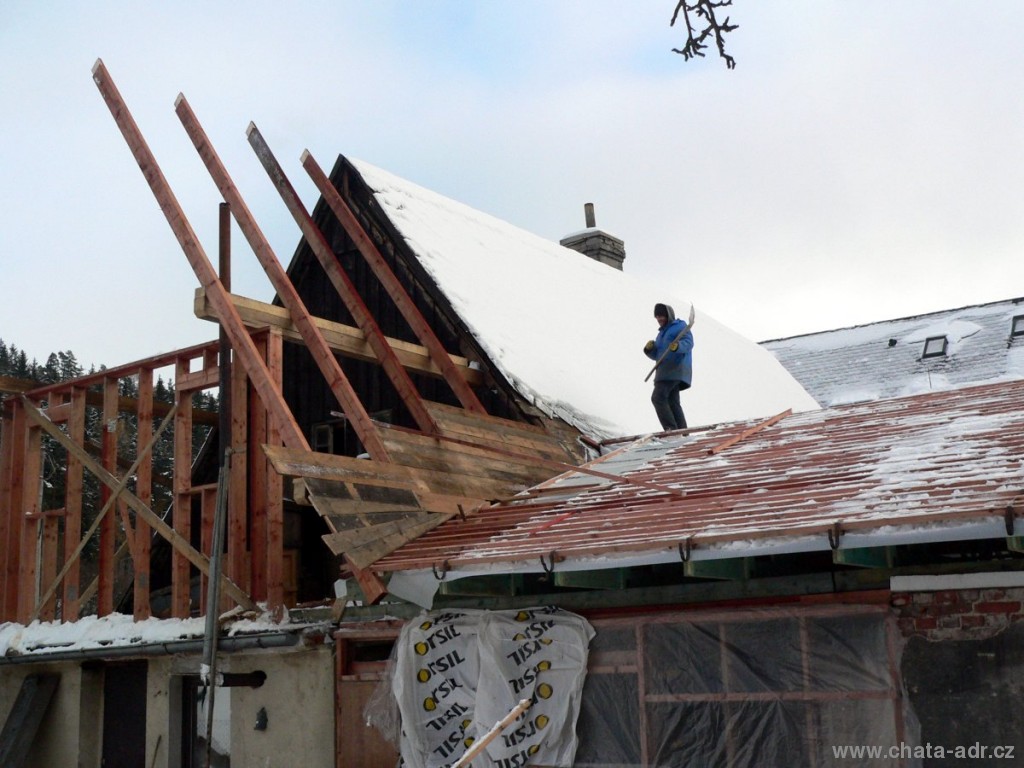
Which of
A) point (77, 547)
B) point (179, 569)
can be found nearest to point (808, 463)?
point (179, 569)

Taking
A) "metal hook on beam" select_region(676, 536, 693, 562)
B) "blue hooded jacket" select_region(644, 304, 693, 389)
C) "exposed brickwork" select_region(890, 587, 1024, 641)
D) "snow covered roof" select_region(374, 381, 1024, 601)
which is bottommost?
"exposed brickwork" select_region(890, 587, 1024, 641)

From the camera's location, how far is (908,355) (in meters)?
21.1

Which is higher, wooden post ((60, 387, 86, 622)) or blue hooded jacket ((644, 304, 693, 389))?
blue hooded jacket ((644, 304, 693, 389))

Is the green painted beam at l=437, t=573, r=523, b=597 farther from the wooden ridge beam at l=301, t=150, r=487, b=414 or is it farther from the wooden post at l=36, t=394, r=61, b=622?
the wooden post at l=36, t=394, r=61, b=622

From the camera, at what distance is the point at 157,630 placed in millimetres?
11617

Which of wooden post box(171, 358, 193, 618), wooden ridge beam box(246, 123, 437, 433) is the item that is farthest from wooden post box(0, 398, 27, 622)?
wooden ridge beam box(246, 123, 437, 433)

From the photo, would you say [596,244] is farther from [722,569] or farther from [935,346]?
[722,569]

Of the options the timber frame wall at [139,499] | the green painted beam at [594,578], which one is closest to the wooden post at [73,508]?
the timber frame wall at [139,499]

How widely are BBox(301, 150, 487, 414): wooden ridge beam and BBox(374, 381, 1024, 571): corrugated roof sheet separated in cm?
174

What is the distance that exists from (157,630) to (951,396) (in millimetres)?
7946

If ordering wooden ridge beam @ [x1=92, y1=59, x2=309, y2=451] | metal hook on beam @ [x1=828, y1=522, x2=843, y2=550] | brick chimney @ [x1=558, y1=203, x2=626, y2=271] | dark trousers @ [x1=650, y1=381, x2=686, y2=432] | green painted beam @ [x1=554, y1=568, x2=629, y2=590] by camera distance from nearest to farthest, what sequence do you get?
metal hook on beam @ [x1=828, y1=522, x2=843, y2=550] < green painted beam @ [x1=554, y1=568, x2=629, y2=590] < wooden ridge beam @ [x1=92, y1=59, x2=309, y2=451] < dark trousers @ [x1=650, y1=381, x2=686, y2=432] < brick chimney @ [x1=558, y1=203, x2=626, y2=271]

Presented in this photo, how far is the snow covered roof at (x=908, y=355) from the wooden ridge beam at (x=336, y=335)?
9460mm

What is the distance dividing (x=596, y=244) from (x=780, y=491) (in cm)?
1445

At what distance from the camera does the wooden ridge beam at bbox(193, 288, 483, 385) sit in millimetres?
11203
